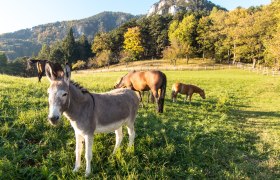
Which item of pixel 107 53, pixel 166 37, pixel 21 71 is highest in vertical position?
pixel 166 37

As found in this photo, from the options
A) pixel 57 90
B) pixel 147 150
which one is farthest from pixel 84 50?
pixel 57 90

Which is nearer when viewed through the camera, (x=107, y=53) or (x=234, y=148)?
(x=234, y=148)

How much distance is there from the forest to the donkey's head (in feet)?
171

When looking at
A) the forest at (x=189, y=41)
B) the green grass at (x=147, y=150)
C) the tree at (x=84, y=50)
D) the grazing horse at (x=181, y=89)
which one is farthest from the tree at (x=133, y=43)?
the green grass at (x=147, y=150)

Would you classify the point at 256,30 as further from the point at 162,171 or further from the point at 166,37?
the point at 162,171

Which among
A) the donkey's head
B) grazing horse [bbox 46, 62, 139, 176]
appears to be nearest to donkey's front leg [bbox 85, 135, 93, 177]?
grazing horse [bbox 46, 62, 139, 176]

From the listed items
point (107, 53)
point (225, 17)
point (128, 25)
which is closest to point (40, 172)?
point (225, 17)

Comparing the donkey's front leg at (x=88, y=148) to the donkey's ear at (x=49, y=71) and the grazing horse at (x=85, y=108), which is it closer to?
the grazing horse at (x=85, y=108)

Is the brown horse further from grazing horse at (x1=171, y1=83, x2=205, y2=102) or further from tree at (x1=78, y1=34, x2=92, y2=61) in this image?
tree at (x1=78, y1=34, x2=92, y2=61)

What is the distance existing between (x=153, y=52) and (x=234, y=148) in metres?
90.1

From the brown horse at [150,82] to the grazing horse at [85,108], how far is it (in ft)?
17.6

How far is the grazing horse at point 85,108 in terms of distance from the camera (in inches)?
217

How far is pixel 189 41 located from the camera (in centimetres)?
8644

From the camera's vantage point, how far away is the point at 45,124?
8961 mm
